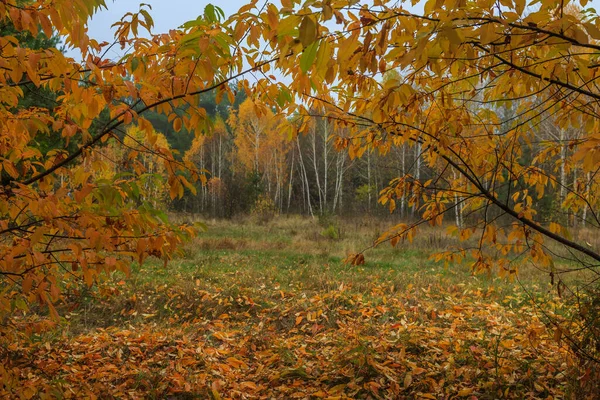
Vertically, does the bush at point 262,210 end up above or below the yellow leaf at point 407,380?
above

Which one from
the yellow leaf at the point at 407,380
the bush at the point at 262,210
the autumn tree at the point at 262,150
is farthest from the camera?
the autumn tree at the point at 262,150

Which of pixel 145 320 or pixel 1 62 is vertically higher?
pixel 1 62

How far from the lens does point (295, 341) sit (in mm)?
4145

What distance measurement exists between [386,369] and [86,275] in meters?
2.38

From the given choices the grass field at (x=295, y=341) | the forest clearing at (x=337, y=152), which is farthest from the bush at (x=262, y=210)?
the forest clearing at (x=337, y=152)

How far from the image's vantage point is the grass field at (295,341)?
2.94 meters

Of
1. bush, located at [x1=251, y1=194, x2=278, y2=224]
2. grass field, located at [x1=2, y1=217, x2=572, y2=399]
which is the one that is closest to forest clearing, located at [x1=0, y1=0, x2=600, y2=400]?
grass field, located at [x1=2, y1=217, x2=572, y2=399]

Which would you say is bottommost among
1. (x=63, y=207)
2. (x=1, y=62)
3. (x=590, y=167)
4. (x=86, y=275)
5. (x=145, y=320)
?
(x=145, y=320)

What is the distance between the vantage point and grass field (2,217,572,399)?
9.66 feet

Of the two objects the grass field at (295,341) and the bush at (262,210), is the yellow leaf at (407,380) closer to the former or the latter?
the grass field at (295,341)

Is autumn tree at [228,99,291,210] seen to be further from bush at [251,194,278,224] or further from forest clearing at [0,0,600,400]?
forest clearing at [0,0,600,400]

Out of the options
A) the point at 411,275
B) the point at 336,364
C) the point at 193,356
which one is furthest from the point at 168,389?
the point at 411,275

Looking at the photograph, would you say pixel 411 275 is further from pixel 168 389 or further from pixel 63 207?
pixel 63 207

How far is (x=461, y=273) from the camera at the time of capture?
8.12m
